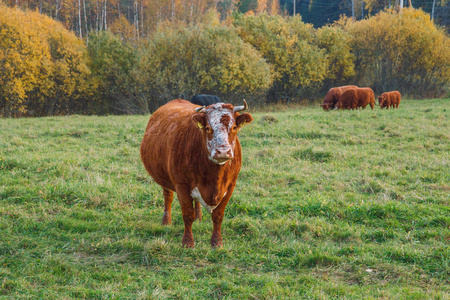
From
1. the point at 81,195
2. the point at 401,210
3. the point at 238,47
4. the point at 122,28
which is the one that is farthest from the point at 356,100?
the point at 122,28

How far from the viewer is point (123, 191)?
23.3ft

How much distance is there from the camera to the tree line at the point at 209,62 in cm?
2477

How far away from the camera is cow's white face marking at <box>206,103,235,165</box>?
432 centimetres

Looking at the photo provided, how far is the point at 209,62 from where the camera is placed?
27.0 metres

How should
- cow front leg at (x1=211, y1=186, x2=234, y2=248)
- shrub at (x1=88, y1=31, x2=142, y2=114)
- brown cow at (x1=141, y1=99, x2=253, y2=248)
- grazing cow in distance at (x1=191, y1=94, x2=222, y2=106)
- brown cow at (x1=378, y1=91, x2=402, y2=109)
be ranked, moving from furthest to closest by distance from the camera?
shrub at (x1=88, y1=31, x2=142, y2=114) → brown cow at (x1=378, y1=91, x2=402, y2=109) → grazing cow in distance at (x1=191, y1=94, x2=222, y2=106) → cow front leg at (x1=211, y1=186, x2=234, y2=248) → brown cow at (x1=141, y1=99, x2=253, y2=248)

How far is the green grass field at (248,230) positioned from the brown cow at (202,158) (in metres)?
0.56

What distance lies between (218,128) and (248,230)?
77.1 inches

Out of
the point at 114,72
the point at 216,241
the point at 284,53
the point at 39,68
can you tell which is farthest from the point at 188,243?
the point at 284,53

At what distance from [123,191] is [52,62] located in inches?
882

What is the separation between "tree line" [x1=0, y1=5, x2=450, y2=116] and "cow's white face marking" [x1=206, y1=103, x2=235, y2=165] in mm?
21940

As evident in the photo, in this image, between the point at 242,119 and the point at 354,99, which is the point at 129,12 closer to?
the point at 354,99

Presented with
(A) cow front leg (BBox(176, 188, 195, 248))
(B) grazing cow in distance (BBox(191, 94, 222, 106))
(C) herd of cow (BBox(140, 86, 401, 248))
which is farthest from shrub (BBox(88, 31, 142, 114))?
(A) cow front leg (BBox(176, 188, 195, 248))

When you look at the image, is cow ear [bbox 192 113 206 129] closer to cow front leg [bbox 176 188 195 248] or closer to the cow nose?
the cow nose

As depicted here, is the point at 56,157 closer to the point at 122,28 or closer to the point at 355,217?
the point at 355,217
